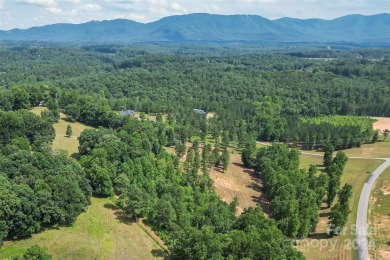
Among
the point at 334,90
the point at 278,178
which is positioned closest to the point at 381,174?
the point at 278,178

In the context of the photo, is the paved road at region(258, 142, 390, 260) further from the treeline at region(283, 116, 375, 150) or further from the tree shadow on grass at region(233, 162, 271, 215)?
the treeline at region(283, 116, 375, 150)

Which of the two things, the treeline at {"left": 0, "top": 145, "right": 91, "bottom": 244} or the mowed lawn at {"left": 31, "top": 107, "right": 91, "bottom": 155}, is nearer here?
the treeline at {"left": 0, "top": 145, "right": 91, "bottom": 244}

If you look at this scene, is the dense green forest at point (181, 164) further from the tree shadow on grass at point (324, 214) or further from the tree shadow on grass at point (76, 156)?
the tree shadow on grass at point (324, 214)

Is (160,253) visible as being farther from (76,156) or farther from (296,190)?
(76,156)

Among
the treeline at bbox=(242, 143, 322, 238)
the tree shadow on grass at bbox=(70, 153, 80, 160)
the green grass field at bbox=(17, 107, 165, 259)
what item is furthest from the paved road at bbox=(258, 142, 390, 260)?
the tree shadow on grass at bbox=(70, 153, 80, 160)

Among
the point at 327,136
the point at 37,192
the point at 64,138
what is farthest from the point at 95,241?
the point at 327,136

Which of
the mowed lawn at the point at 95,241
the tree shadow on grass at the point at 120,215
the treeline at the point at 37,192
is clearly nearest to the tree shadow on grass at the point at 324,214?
the mowed lawn at the point at 95,241
